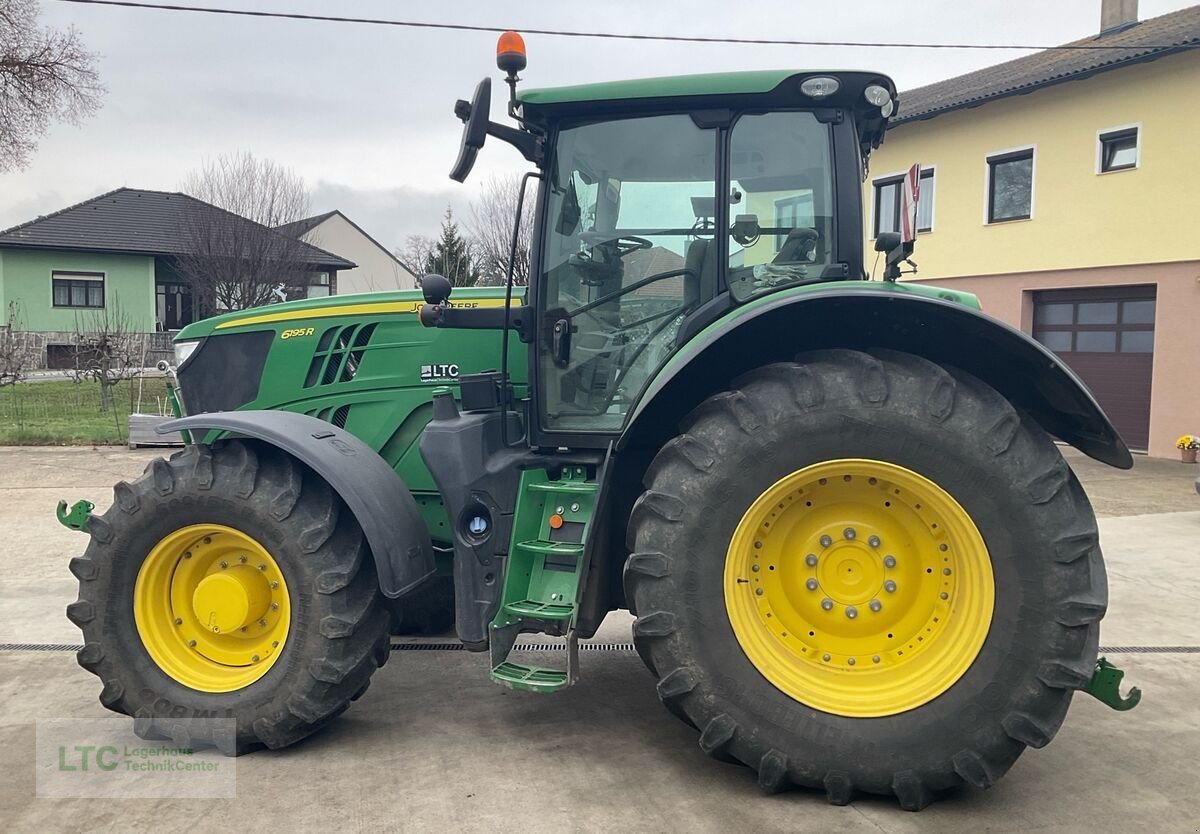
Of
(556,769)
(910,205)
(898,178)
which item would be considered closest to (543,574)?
(556,769)

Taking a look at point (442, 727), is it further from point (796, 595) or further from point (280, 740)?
point (796, 595)

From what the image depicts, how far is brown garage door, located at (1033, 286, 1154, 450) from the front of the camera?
13.9 metres

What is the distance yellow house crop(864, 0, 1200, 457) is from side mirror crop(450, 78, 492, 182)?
12.8 meters

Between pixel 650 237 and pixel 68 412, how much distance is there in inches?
665

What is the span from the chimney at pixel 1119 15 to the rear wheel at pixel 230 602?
18506mm

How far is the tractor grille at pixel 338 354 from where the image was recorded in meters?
4.36

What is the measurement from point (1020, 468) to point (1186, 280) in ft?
40.5

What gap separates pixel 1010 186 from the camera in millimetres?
15711

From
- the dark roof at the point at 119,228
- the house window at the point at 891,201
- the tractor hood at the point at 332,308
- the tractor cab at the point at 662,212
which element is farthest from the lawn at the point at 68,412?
the house window at the point at 891,201

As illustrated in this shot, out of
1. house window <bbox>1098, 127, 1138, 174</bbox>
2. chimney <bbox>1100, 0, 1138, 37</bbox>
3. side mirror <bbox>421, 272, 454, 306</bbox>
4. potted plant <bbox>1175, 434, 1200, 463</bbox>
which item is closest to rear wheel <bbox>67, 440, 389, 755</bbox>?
side mirror <bbox>421, 272, 454, 306</bbox>

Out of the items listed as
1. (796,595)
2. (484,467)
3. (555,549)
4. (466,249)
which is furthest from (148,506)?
(466,249)

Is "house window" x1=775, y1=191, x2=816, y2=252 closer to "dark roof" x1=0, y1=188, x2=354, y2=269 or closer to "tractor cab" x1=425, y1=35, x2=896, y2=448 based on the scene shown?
"tractor cab" x1=425, y1=35, x2=896, y2=448

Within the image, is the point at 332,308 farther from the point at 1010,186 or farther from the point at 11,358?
the point at 11,358

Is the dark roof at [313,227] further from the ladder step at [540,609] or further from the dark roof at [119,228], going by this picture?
the ladder step at [540,609]
